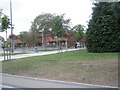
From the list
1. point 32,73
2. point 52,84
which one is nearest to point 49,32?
point 32,73

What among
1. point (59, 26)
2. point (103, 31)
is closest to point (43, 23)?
point (59, 26)

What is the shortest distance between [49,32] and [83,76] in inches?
1382

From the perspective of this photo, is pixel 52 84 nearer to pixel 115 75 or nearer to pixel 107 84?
pixel 107 84

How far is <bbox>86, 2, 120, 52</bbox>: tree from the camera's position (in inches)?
882

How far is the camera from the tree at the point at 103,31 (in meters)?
22.4

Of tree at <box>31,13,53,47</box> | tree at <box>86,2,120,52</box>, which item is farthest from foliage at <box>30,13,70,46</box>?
tree at <box>86,2,120,52</box>

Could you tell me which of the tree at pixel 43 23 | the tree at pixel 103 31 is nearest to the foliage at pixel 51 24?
the tree at pixel 43 23

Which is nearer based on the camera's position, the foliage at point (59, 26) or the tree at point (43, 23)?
the foliage at point (59, 26)

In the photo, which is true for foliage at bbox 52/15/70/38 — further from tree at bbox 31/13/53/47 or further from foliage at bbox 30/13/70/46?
tree at bbox 31/13/53/47

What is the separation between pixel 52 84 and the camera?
7.24 metres

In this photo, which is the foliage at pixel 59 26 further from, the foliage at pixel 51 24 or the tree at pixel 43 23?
the tree at pixel 43 23

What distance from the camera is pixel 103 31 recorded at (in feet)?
74.9

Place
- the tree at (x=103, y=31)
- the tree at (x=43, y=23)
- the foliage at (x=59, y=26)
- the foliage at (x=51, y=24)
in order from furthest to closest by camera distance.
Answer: the tree at (x=43, y=23), the foliage at (x=51, y=24), the foliage at (x=59, y=26), the tree at (x=103, y=31)

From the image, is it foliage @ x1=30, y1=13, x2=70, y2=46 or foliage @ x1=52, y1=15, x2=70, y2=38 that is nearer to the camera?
foliage @ x1=52, y1=15, x2=70, y2=38
